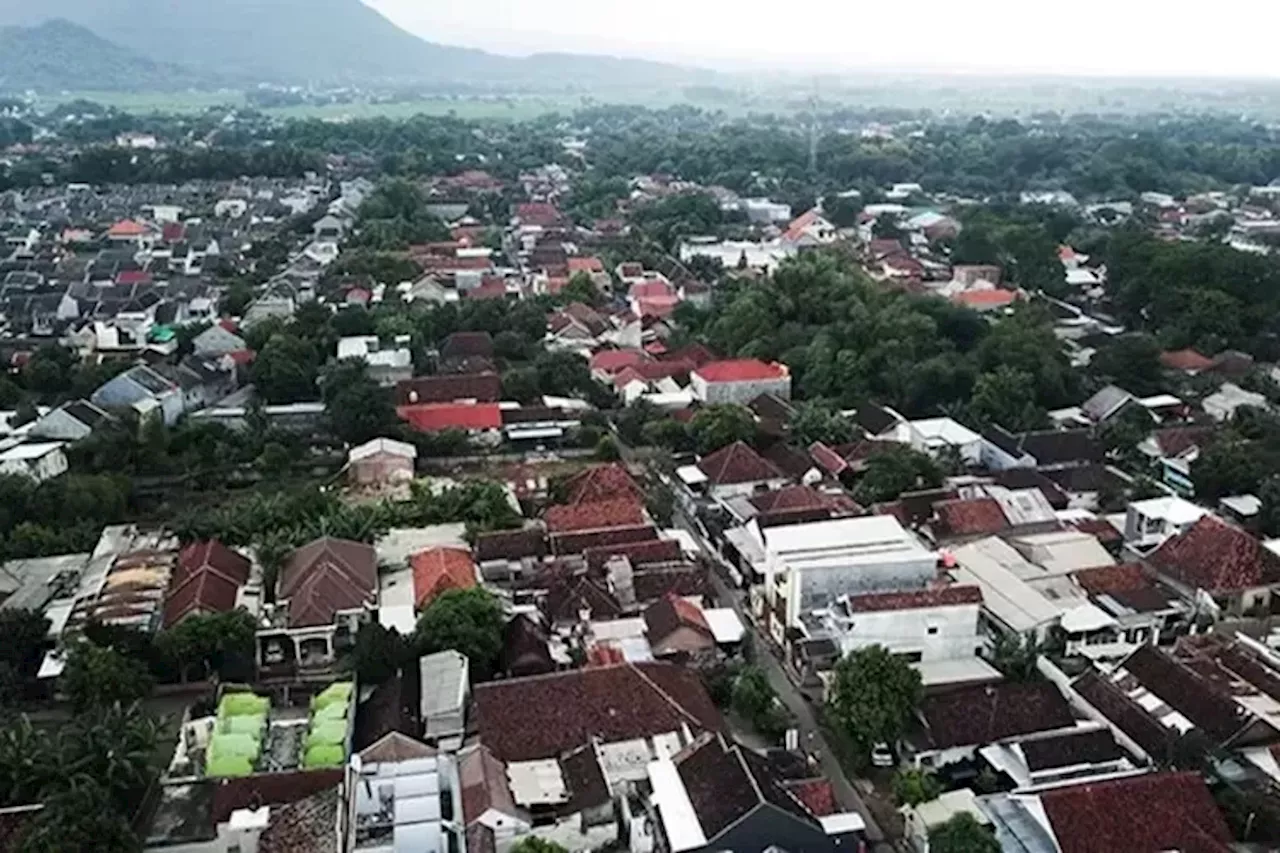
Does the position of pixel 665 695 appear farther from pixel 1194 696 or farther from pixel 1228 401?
pixel 1228 401

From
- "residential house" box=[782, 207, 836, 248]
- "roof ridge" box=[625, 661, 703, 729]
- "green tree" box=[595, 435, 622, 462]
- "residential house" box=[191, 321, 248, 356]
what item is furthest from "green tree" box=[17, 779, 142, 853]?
"residential house" box=[782, 207, 836, 248]

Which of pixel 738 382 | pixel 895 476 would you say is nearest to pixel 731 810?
pixel 895 476

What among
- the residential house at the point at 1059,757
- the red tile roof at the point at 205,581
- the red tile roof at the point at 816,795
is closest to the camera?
the red tile roof at the point at 816,795

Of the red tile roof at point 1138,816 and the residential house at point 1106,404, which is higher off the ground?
the red tile roof at point 1138,816

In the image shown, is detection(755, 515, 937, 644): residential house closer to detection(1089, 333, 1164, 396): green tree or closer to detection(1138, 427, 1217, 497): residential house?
detection(1138, 427, 1217, 497): residential house

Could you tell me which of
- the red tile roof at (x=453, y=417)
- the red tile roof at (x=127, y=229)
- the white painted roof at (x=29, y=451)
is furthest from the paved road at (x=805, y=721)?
the red tile roof at (x=127, y=229)

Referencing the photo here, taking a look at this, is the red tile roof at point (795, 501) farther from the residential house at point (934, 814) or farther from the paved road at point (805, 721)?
the residential house at point (934, 814)
